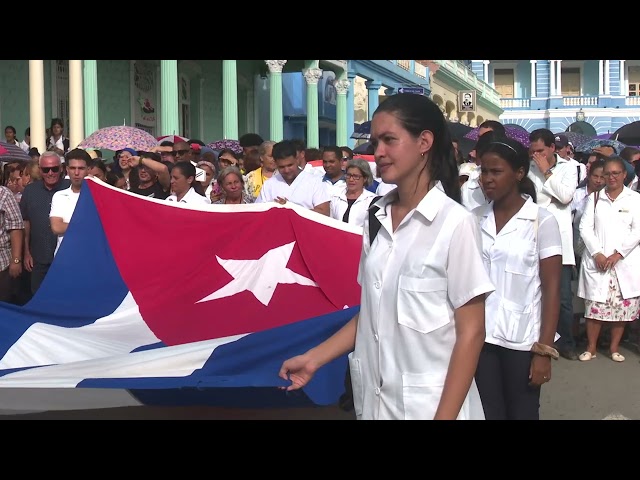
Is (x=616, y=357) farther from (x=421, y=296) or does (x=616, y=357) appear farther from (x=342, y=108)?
(x=342, y=108)

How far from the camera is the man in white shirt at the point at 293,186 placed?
296 inches

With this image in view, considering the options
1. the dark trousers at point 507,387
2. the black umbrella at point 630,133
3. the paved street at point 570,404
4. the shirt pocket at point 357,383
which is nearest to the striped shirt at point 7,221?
the paved street at point 570,404

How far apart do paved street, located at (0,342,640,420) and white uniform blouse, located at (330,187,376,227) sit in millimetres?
2025

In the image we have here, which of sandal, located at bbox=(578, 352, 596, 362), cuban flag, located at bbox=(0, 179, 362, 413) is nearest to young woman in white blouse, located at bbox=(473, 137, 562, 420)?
cuban flag, located at bbox=(0, 179, 362, 413)

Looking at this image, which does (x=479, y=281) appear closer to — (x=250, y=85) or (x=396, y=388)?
(x=396, y=388)

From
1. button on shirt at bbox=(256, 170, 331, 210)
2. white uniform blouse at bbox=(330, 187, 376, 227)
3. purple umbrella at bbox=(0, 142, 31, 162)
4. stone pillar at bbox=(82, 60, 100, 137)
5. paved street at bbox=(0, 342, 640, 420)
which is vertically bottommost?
paved street at bbox=(0, 342, 640, 420)

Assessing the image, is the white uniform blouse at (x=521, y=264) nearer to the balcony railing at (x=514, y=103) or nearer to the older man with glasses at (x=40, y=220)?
the older man with glasses at (x=40, y=220)

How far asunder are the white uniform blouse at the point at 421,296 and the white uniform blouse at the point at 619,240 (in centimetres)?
568

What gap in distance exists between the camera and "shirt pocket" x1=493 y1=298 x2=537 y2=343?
3770 mm

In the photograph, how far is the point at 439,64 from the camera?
4200 cm

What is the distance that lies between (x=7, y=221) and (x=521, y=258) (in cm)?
494

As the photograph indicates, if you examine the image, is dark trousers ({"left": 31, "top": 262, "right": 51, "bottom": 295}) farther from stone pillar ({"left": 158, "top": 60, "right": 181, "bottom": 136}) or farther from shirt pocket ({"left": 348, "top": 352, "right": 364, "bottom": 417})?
stone pillar ({"left": 158, "top": 60, "right": 181, "bottom": 136})
